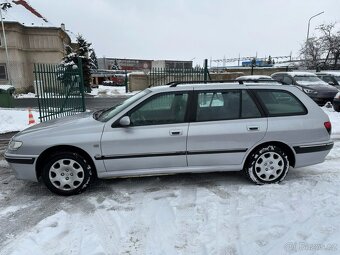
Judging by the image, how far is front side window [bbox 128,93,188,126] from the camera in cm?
395

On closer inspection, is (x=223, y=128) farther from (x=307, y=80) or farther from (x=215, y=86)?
(x=307, y=80)

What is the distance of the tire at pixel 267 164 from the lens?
13.6 feet

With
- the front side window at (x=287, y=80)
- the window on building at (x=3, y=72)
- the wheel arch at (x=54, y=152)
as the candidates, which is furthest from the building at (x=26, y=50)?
the wheel arch at (x=54, y=152)

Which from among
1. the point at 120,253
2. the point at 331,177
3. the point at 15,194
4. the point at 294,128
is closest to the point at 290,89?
the point at 294,128

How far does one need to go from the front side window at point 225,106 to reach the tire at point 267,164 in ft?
1.88

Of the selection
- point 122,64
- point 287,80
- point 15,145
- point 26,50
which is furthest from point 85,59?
point 122,64

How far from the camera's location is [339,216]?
10.7ft

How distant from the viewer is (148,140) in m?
3.87

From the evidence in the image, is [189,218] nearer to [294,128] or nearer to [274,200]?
[274,200]

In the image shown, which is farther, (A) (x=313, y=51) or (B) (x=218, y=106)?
(A) (x=313, y=51)

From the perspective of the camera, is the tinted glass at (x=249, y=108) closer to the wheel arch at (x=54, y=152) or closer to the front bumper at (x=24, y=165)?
the wheel arch at (x=54, y=152)

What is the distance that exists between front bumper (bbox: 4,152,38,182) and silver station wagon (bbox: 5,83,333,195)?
0.04ft

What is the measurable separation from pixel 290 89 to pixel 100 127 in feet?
9.76

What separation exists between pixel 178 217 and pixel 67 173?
68.1 inches
